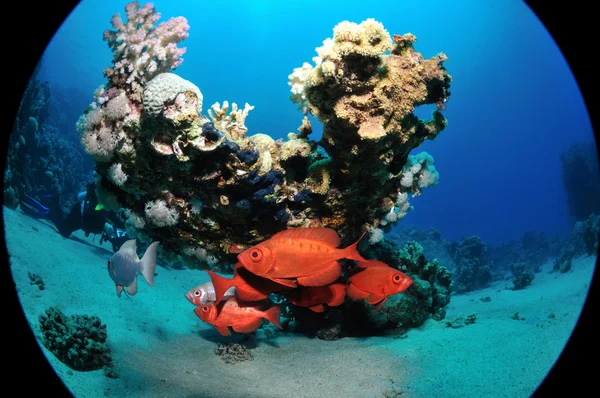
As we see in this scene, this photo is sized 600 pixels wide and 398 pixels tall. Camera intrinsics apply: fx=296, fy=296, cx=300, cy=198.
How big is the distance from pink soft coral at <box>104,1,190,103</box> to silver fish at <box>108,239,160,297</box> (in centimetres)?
207

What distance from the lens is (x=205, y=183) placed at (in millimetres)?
3920

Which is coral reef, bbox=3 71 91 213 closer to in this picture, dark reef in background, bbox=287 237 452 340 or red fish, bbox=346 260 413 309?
dark reef in background, bbox=287 237 452 340

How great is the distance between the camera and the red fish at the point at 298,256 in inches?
119

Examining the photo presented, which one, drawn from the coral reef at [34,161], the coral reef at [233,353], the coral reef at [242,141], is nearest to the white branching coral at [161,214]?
the coral reef at [242,141]

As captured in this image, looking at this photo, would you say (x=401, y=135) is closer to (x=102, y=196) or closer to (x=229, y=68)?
(x=102, y=196)

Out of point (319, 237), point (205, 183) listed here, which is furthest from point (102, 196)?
point (319, 237)

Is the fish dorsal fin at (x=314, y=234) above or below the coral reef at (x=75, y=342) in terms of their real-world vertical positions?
above

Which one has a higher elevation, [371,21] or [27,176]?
[371,21]

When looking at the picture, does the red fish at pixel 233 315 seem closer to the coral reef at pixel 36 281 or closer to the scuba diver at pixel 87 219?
the coral reef at pixel 36 281

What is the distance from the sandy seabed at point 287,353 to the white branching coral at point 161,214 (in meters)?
2.17

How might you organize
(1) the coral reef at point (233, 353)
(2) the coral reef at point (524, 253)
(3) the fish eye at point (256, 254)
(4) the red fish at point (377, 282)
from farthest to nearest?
→ (2) the coral reef at point (524, 253) < (1) the coral reef at point (233, 353) < (4) the red fish at point (377, 282) < (3) the fish eye at point (256, 254)

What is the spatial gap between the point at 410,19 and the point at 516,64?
112 feet

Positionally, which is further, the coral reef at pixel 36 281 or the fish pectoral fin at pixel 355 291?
the coral reef at pixel 36 281

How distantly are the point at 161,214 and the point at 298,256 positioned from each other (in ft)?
7.10
